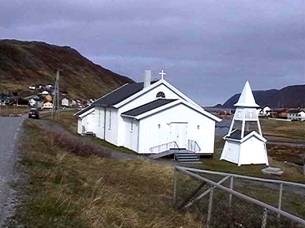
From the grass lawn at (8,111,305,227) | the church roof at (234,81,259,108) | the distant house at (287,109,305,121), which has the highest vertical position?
the church roof at (234,81,259,108)

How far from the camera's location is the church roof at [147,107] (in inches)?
1620

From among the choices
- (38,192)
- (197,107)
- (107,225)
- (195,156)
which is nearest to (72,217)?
(107,225)

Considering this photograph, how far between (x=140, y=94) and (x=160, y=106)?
15.3 feet

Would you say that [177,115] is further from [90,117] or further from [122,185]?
[122,185]

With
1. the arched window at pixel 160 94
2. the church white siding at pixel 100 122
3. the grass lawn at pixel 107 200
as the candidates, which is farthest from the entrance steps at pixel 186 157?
the grass lawn at pixel 107 200

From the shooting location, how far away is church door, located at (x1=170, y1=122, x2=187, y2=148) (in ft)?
136

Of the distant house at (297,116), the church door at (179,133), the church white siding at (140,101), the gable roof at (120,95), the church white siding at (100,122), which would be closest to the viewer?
the church door at (179,133)

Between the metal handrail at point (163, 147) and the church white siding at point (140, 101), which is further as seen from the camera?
A: the church white siding at point (140, 101)

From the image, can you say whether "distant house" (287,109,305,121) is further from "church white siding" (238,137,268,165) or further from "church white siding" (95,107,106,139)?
"church white siding" (238,137,268,165)

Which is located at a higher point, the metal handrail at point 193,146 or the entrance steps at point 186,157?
the metal handrail at point 193,146

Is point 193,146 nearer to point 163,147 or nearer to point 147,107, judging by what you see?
point 163,147

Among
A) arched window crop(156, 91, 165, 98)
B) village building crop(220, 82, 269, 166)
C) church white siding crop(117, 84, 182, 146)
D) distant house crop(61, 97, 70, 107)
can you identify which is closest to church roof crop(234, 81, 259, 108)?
village building crop(220, 82, 269, 166)

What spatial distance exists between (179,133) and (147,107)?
325 centimetres

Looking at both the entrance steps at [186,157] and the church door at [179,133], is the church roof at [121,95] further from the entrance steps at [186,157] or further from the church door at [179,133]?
the entrance steps at [186,157]
